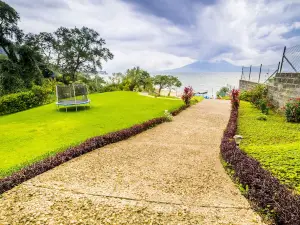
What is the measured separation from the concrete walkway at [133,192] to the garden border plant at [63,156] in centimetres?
14

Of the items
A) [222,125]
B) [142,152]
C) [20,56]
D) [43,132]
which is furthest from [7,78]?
[222,125]

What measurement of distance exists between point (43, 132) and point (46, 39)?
71.2 feet


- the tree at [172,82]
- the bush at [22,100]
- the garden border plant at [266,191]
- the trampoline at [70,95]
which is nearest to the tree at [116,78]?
the bush at [22,100]

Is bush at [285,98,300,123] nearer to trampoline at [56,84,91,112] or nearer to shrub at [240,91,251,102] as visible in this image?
shrub at [240,91,251,102]

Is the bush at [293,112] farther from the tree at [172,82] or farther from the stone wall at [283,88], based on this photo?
the tree at [172,82]

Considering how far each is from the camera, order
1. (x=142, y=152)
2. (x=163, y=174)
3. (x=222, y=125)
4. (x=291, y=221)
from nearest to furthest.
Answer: (x=291, y=221)
(x=163, y=174)
(x=142, y=152)
(x=222, y=125)

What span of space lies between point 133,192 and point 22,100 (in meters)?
11.8

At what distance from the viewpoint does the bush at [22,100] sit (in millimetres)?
10883

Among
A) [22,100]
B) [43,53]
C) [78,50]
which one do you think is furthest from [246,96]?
[43,53]

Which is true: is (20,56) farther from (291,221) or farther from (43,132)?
(291,221)

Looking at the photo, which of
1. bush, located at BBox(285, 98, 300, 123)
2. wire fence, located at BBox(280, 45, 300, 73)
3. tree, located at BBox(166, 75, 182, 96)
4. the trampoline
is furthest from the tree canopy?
wire fence, located at BBox(280, 45, 300, 73)

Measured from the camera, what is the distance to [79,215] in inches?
103

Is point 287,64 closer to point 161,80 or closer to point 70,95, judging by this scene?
point 70,95

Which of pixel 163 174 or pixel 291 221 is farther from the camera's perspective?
pixel 163 174
